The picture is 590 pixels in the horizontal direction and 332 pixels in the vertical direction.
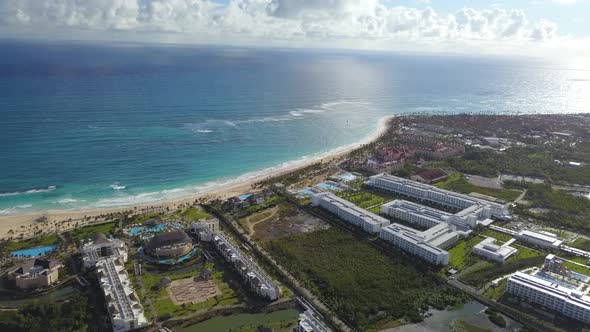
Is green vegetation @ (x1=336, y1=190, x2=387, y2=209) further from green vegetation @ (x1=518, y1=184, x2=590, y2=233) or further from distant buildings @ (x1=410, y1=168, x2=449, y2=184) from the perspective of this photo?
green vegetation @ (x1=518, y1=184, x2=590, y2=233)

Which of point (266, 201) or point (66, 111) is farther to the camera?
point (66, 111)

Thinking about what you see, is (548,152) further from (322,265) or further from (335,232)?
(322,265)

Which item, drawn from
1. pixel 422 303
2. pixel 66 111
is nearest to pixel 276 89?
pixel 66 111

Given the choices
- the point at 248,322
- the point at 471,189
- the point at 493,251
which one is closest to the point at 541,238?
the point at 493,251

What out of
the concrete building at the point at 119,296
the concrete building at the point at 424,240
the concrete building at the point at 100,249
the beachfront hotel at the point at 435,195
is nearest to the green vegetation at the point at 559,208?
the beachfront hotel at the point at 435,195

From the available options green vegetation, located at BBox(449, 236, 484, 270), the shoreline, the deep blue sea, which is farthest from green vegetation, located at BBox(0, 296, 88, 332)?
green vegetation, located at BBox(449, 236, 484, 270)

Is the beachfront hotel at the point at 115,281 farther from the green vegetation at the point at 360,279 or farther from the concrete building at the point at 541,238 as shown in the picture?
the concrete building at the point at 541,238
